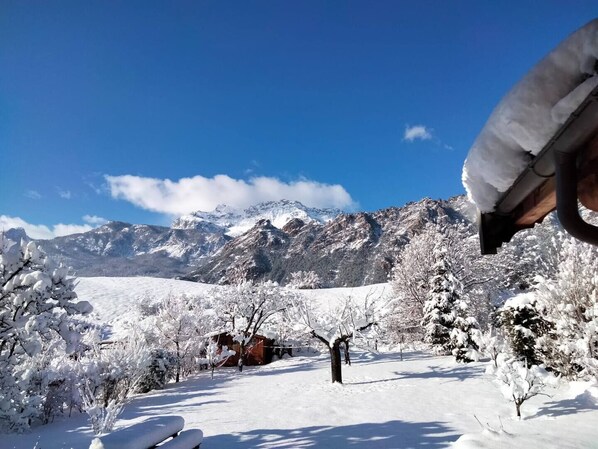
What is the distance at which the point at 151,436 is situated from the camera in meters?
5.86

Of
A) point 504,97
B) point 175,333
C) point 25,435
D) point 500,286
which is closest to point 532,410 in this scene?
point 504,97

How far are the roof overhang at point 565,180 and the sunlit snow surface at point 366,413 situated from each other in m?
3.67

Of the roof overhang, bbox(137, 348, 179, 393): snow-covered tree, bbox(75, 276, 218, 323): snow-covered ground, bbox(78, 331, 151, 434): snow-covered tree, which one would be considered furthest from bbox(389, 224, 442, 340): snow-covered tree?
the roof overhang

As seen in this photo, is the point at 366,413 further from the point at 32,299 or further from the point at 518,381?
the point at 32,299

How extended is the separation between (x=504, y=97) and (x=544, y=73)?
0.20 metres

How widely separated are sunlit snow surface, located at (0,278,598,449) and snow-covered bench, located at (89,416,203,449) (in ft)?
6.71

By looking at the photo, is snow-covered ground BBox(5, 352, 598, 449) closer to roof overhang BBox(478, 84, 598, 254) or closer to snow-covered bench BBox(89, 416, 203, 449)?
snow-covered bench BBox(89, 416, 203, 449)

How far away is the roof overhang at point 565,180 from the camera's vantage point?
57.1 inches

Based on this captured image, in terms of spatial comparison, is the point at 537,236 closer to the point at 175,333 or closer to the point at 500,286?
the point at 500,286

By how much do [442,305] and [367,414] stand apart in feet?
43.6

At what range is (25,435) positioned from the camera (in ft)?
35.4

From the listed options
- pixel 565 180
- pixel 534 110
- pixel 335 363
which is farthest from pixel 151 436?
pixel 335 363

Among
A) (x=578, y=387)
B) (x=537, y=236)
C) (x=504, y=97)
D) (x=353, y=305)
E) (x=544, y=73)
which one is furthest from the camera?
(x=537, y=236)

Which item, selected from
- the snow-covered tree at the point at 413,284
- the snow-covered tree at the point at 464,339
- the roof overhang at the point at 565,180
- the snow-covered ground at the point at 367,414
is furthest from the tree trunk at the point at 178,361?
the roof overhang at the point at 565,180
